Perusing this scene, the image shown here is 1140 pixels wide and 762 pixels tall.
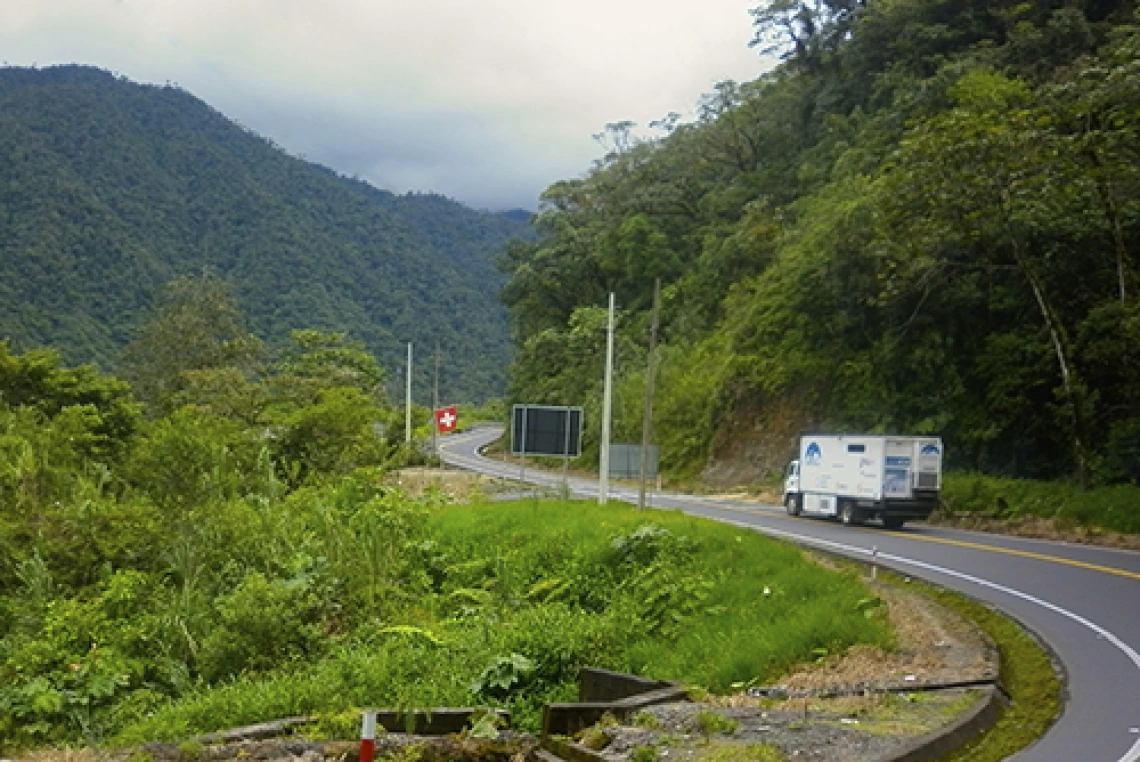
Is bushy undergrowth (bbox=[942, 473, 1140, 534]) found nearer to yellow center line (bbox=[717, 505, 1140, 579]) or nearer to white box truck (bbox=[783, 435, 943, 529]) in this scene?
white box truck (bbox=[783, 435, 943, 529])

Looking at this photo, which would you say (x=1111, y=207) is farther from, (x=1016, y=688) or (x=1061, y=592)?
(x=1016, y=688)

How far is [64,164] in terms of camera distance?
102500mm

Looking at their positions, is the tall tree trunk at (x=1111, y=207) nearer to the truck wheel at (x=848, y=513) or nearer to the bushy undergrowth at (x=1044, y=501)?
the bushy undergrowth at (x=1044, y=501)

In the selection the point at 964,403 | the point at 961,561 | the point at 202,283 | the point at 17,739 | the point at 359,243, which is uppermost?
the point at 359,243

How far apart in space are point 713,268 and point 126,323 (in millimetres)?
45775

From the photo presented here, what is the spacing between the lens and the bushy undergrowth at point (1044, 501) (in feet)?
82.5

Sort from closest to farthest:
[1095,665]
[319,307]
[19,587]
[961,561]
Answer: [1095,665] < [19,587] < [961,561] < [319,307]

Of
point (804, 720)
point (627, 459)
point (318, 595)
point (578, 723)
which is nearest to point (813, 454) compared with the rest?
point (627, 459)

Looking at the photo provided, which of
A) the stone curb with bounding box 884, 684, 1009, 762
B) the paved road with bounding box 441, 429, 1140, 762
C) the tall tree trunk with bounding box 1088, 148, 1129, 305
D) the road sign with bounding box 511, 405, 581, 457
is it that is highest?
the tall tree trunk with bounding box 1088, 148, 1129, 305

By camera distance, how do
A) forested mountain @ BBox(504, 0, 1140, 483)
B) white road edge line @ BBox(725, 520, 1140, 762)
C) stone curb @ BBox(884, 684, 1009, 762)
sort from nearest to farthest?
stone curb @ BBox(884, 684, 1009, 762) → white road edge line @ BBox(725, 520, 1140, 762) → forested mountain @ BBox(504, 0, 1140, 483)

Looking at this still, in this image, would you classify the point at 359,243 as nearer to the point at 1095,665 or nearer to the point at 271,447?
the point at 271,447

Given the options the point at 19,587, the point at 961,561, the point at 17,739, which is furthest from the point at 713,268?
the point at 17,739

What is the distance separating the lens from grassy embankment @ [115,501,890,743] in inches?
435

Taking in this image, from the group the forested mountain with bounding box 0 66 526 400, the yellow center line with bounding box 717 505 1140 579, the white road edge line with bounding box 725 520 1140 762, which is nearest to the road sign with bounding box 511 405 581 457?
the white road edge line with bounding box 725 520 1140 762
